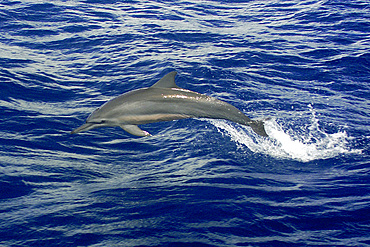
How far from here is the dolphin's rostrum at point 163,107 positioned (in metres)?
7.92

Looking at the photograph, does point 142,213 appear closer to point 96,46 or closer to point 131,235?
Result: point 131,235

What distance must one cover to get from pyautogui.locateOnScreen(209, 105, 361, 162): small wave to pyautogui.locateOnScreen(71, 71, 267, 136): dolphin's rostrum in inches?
87.6

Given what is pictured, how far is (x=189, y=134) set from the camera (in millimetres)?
10906

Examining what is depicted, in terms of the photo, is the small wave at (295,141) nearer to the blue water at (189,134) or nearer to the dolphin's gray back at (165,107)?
the blue water at (189,134)

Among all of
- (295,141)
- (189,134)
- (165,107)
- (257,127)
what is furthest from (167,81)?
(295,141)

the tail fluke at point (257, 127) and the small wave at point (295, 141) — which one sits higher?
the tail fluke at point (257, 127)

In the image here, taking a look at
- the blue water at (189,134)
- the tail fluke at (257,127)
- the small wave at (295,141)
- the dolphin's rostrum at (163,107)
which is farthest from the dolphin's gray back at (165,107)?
the small wave at (295,141)

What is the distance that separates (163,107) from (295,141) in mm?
3874

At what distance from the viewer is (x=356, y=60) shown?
597 inches

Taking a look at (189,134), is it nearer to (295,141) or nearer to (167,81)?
(295,141)

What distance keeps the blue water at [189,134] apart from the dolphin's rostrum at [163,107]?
1.18 metres

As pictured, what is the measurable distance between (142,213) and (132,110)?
1840mm

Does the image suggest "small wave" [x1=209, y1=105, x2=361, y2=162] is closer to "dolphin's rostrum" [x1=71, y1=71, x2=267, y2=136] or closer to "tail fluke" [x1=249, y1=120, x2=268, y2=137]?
"tail fluke" [x1=249, y1=120, x2=268, y2=137]

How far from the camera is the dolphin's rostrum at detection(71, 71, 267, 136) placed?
792cm
